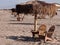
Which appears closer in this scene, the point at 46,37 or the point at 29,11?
the point at 46,37

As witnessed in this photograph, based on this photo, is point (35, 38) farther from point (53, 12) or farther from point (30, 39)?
point (53, 12)

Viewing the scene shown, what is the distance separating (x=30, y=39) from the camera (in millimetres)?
16172

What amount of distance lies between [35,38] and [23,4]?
7.16 feet

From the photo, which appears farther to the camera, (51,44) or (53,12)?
(53,12)

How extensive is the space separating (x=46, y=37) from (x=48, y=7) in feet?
6.56

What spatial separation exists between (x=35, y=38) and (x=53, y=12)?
193 centimetres

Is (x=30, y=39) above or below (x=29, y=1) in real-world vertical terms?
below

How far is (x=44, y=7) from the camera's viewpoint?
1619 cm

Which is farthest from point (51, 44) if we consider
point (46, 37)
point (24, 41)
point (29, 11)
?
point (29, 11)

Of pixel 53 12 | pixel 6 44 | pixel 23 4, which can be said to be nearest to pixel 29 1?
pixel 23 4

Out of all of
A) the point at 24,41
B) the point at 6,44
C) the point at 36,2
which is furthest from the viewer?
the point at 36,2

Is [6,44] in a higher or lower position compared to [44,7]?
lower

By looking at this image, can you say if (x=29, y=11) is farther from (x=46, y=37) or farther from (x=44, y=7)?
(x=46, y=37)

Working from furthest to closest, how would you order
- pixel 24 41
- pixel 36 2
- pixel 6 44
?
pixel 36 2, pixel 24 41, pixel 6 44
